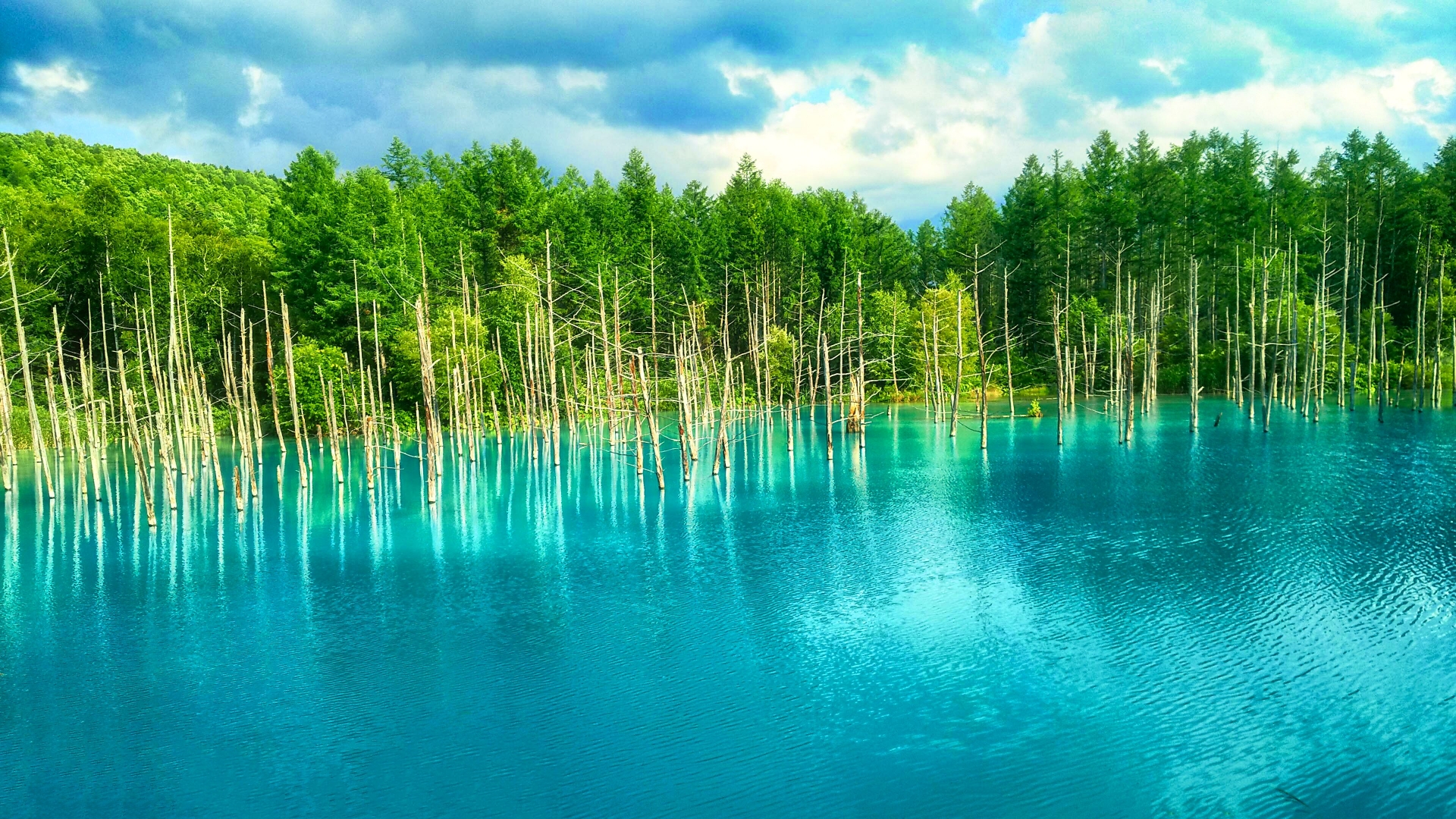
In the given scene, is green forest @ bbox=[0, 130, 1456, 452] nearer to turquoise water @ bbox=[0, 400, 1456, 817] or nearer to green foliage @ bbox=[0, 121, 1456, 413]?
green foliage @ bbox=[0, 121, 1456, 413]

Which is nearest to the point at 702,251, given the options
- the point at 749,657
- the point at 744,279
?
the point at 744,279

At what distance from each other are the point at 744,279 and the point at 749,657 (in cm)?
4914

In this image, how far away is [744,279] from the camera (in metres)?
61.8

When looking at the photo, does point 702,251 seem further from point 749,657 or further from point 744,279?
point 749,657

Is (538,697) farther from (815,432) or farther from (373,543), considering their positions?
(815,432)

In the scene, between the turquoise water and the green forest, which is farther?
the green forest

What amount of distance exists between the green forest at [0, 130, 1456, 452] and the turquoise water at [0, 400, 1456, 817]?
1318 cm

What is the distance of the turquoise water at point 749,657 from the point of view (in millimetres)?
10281

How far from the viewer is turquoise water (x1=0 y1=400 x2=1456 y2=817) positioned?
10.3 m

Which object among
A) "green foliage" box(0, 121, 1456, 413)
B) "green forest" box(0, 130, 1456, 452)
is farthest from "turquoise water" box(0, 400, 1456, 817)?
"green foliage" box(0, 121, 1456, 413)

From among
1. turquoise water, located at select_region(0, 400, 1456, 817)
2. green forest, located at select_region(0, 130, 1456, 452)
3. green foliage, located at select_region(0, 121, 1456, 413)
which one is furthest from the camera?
green foliage, located at select_region(0, 121, 1456, 413)

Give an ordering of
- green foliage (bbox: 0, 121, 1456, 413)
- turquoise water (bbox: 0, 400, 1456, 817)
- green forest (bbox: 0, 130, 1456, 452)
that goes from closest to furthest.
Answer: turquoise water (bbox: 0, 400, 1456, 817), green forest (bbox: 0, 130, 1456, 452), green foliage (bbox: 0, 121, 1456, 413)

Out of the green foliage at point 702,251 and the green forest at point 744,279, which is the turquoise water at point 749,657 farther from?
the green foliage at point 702,251

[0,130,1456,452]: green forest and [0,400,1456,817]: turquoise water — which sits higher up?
[0,130,1456,452]: green forest
